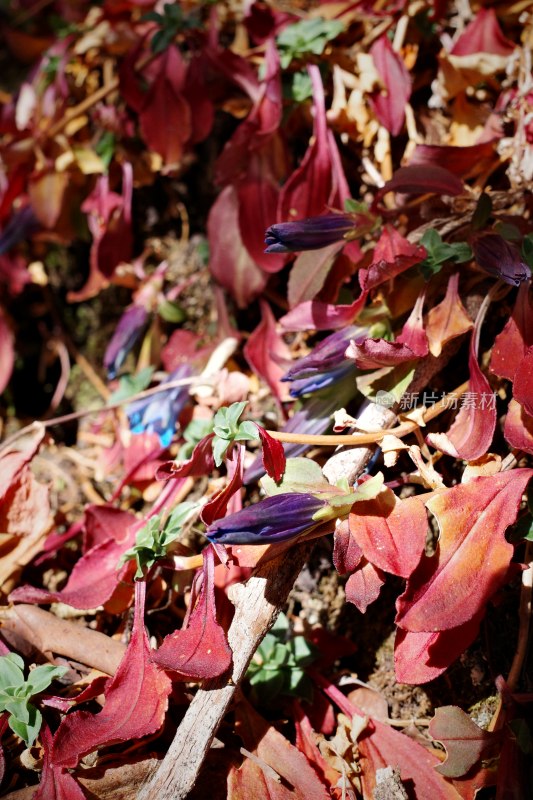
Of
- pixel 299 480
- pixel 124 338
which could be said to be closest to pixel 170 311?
pixel 124 338

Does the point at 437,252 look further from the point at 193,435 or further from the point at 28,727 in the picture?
the point at 28,727

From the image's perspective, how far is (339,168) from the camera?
104 centimetres

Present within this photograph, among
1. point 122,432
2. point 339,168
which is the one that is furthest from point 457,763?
point 339,168

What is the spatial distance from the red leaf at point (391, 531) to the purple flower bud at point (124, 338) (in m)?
0.64

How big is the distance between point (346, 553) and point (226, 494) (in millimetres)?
146

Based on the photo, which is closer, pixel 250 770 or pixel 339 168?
pixel 250 770

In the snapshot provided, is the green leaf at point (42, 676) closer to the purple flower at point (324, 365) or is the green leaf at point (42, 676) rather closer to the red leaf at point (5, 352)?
the purple flower at point (324, 365)

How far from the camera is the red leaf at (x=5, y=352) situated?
131cm

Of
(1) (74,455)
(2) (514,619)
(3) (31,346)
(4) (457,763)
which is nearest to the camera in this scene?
(4) (457,763)

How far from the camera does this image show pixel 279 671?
2.78 feet

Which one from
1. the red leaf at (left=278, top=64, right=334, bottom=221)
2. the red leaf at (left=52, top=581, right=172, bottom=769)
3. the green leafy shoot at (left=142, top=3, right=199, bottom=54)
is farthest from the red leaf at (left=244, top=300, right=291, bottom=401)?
the green leafy shoot at (left=142, top=3, right=199, bottom=54)

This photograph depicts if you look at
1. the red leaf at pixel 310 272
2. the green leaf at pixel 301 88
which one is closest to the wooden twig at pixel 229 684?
the red leaf at pixel 310 272

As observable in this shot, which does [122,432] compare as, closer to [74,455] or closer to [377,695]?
[74,455]

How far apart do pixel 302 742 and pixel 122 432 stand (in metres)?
0.56
